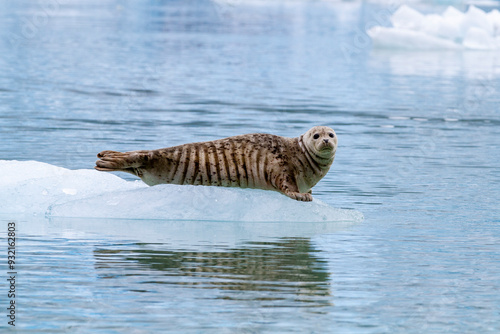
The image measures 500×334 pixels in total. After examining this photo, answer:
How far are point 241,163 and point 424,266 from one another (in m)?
2.21

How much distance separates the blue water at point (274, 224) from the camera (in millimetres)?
6336

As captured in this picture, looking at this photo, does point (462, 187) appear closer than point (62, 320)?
No

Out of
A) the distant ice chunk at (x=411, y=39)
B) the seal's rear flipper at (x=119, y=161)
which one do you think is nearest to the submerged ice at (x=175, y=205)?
the seal's rear flipper at (x=119, y=161)

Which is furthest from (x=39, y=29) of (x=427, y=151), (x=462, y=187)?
(x=462, y=187)

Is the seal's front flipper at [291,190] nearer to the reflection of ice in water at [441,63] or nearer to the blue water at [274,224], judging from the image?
the blue water at [274,224]

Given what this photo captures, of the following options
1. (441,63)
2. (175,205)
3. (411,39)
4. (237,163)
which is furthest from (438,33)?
(175,205)

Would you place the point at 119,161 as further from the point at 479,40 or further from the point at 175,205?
the point at 479,40

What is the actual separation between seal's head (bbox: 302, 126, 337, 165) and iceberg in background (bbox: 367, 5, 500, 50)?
2899 cm

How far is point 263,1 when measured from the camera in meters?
111

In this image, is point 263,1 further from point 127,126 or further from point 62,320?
point 62,320

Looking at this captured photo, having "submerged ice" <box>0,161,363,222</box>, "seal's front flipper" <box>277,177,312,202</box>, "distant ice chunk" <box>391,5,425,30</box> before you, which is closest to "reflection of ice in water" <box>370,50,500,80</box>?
"distant ice chunk" <box>391,5,425,30</box>

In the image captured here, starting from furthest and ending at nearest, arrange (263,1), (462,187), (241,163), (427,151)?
(263,1)
(427,151)
(462,187)
(241,163)

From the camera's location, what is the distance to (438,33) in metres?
38.3

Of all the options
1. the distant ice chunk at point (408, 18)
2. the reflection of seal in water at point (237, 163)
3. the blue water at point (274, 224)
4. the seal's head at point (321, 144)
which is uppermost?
the seal's head at point (321, 144)
